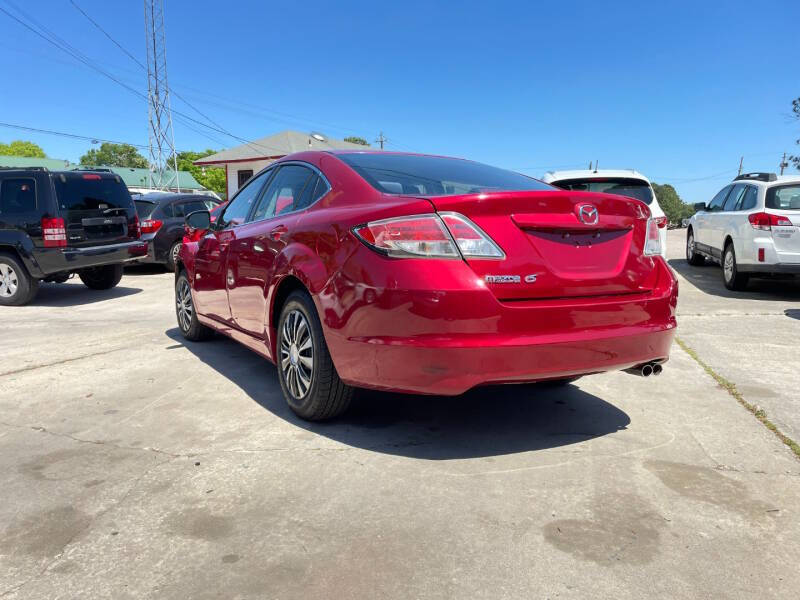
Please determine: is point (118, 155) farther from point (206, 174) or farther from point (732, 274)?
point (732, 274)

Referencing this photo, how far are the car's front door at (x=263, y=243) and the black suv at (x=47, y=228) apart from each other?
4982 mm

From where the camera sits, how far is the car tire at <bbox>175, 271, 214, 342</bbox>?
5.77m

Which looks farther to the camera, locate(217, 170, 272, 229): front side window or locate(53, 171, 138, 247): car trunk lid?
locate(53, 171, 138, 247): car trunk lid

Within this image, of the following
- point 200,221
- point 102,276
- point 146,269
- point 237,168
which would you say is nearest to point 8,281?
point 102,276

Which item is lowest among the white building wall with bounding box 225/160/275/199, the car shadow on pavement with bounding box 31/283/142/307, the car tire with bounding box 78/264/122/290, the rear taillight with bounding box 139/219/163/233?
the car shadow on pavement with bounding box 31/283/142/307

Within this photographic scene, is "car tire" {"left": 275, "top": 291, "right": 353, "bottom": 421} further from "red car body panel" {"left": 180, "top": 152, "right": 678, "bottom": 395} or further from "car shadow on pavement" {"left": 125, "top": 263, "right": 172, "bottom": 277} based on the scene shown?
"car shadow on pavement" {"left": 125, "top": 263, "right": 172, "bottom": 277}

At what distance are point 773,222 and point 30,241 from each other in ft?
32.0

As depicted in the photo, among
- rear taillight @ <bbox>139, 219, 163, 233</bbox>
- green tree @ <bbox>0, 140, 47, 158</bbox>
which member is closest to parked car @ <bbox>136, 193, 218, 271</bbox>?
rear taillight @ <bbox>139, 219, 163, 233</bbox>

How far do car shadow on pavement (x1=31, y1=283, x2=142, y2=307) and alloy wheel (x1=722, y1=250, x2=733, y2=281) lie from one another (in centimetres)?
878

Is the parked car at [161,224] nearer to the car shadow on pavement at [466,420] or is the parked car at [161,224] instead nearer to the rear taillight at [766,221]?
the car shadow on pavement at [466,420]

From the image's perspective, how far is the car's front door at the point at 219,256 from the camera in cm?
471

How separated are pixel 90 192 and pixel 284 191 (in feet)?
19.5

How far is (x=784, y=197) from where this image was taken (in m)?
8.32

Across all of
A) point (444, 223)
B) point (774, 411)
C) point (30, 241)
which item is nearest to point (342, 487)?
point (444, 223)
